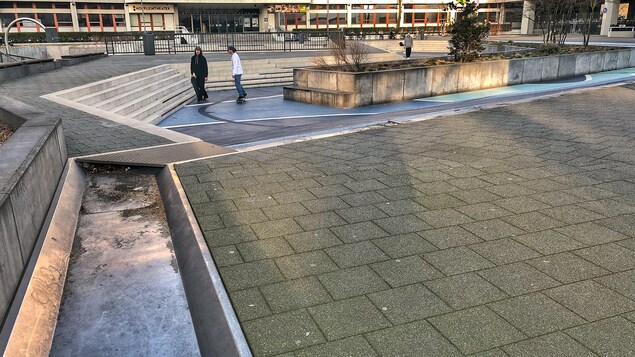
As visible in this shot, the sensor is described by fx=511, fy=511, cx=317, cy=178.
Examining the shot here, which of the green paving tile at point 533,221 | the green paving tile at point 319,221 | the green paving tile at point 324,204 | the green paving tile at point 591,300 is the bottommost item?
the green paving tile at point 591,300

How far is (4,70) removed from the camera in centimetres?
1560

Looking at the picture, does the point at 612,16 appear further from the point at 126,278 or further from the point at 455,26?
the point at 126,278

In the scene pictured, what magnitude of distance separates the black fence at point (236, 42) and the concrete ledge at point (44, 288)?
29.2m

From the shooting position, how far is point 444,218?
490 centimetres

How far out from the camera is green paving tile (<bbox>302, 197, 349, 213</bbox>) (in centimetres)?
518

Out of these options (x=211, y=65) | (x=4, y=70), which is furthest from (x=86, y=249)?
(x=211, y=65)

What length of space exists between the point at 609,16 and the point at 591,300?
54.5 m

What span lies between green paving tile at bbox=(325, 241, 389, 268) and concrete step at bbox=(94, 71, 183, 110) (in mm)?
9608

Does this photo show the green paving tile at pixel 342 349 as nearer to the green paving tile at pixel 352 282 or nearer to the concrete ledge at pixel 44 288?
the green paving tile at pixel 352 282

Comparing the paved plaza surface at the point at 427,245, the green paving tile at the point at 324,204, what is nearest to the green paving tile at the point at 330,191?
the paved plaza surface at the point at 427,245

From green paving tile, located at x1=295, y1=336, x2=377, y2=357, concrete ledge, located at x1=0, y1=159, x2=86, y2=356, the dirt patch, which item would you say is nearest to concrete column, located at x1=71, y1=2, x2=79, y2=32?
the dirt patch

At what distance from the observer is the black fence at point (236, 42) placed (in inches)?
1283

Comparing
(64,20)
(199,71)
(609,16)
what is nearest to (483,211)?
(199,71)

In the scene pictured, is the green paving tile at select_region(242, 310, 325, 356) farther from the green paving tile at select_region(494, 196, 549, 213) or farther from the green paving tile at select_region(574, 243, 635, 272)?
the green paving tile at select_region(494, 196, 549, 213)
